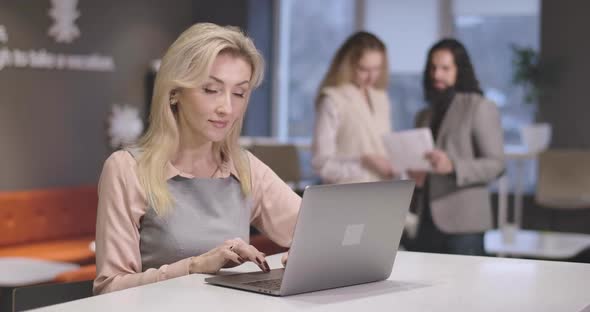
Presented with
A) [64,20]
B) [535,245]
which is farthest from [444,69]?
[64,20]

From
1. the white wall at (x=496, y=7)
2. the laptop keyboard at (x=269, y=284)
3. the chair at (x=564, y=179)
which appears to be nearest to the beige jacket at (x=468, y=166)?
the laptop keyboard at (x=269, y=284)

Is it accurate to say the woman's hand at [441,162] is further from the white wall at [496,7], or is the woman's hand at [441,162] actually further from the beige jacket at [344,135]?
the white wall at [496,7]

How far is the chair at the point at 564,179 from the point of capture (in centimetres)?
895

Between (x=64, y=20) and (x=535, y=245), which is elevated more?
(x=64, y=20)

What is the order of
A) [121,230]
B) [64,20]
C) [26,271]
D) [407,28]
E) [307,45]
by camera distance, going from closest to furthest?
[121,230] → [26,271] → [64,20] → [407,28] → [307,45]

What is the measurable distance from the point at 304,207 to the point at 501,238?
545cm

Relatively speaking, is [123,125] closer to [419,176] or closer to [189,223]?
[419,176]

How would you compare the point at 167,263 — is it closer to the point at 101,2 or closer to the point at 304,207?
the point at 304,207

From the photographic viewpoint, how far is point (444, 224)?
422 cm

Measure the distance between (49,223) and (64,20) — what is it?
1.63 meters

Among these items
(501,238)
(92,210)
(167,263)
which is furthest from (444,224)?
(92,210)

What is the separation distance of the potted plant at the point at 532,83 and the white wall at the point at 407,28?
1.13 meters

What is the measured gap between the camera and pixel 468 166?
4238 millimetres

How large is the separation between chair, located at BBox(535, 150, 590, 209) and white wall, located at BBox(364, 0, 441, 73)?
2017 millimetres
